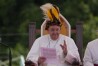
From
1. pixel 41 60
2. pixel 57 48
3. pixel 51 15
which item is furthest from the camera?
pixel 51 15

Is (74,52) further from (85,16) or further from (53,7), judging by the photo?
(85,16)

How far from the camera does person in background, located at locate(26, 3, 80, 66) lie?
726 centimetres

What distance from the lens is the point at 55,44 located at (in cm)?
745

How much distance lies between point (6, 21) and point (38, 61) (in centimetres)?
1658

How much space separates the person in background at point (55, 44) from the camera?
23.8 feet

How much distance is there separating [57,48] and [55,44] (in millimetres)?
72

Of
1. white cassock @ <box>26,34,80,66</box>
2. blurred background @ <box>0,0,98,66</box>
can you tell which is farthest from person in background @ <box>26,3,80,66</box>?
blurred background @ <box>0,0,98,66</box>

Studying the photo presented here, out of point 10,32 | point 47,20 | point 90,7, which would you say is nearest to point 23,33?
point 10,32

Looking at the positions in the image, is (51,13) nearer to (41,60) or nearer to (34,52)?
(34,52)

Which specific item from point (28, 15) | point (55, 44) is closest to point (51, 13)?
point (55, 44)

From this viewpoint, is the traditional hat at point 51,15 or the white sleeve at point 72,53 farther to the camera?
the traditional hat at point 51,15

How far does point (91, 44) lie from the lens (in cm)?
732

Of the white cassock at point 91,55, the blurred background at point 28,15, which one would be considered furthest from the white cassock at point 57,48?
the blurred background at point 28,15

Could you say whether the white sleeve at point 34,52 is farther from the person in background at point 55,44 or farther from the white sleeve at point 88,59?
the white sleeve at point 88,59
